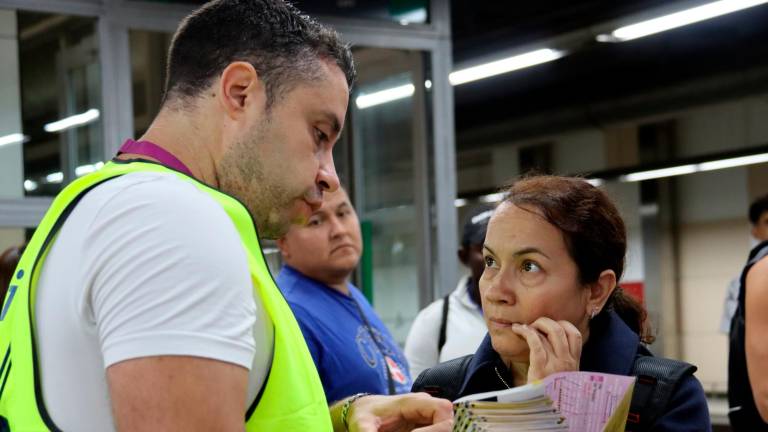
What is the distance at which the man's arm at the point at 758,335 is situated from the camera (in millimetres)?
2857

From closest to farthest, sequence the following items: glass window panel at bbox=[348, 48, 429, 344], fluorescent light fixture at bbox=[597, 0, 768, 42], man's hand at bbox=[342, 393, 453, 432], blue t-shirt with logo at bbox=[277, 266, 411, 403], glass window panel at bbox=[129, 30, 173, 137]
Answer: man's hand at bbox=[342, 393, 453, 432] → blue t-shirt with logo at bbox=[277, 266, 411, 403] → glass window panel at bbox=[129, 30, 173, 137] → glass window panel at bbox=[348, 48, 429, 344] → fluorescent light fixture at bbox=[597, 0, 768, 42]

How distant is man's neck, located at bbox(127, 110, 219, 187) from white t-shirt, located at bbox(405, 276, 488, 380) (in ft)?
9.24

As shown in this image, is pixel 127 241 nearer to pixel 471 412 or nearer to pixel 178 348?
pixel 178 348

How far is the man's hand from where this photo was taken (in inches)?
75.4

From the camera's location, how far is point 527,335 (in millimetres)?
2176

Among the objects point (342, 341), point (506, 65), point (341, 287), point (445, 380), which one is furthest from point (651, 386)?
point (506, 65)

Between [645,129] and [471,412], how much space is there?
40.6 feet

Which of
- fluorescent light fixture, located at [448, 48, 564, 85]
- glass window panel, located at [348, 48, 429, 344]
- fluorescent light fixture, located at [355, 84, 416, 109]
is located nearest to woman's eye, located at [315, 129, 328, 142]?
glass window panel, located at [348, 48, 429, 344]

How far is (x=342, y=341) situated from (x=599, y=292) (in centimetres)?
116

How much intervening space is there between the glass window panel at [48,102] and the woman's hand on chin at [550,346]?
3.49m

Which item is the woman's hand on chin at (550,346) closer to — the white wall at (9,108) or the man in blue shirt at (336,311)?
the man in blue shirt at (336,311)

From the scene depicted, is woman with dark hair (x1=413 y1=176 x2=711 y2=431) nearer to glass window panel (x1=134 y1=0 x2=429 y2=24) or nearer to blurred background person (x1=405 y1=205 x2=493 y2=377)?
blurred background person (x1=405 y1=205 x2=493 y2=377)

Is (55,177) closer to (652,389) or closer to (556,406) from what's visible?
(652,389)

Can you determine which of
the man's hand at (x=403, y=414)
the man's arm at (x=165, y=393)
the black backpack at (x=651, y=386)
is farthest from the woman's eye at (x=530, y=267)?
the man's arm at (x=165, y=393)
